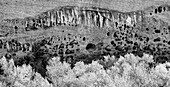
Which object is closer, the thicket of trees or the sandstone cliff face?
the thicket of trees

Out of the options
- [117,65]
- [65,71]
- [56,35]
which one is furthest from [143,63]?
[56,35]

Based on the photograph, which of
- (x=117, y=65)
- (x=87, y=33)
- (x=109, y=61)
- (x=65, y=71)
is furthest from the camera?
(x=87, y=33)

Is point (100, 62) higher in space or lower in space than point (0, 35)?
lower

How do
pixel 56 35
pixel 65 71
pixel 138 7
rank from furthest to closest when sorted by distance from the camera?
pixel 138 7 → pixel 56 35 → pixel 65 71

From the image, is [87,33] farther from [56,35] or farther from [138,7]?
[138,7]

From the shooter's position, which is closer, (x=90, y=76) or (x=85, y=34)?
(x=90, y=76)

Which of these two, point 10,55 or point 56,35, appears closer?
point 10,55

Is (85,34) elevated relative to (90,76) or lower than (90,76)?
lower

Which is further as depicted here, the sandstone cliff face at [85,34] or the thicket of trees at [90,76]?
the sandstone cliff face at [85,34]
